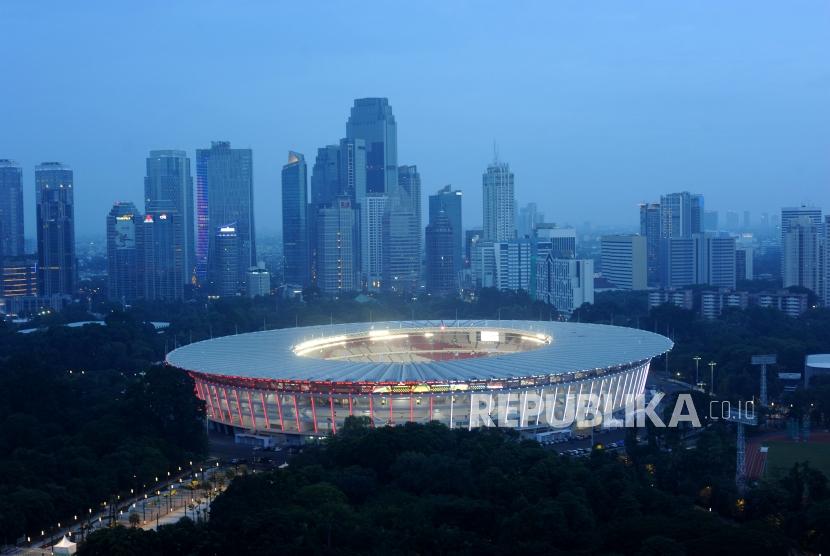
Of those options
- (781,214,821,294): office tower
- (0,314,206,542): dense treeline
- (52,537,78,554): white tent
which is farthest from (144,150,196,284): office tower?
(52,537,78,554): white tent

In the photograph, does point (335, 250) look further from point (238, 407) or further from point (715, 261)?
point (238, 407)

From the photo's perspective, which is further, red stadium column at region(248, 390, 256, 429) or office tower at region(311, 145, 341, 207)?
office tower at region(311, 145, 341, 207)

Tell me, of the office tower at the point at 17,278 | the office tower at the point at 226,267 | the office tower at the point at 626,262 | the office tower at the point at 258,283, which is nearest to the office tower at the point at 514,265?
the office tower at the point at 626,262

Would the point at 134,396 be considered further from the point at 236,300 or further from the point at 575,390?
the point at 236,300

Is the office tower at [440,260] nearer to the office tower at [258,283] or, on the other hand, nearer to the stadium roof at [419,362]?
the office tower at [258,283]

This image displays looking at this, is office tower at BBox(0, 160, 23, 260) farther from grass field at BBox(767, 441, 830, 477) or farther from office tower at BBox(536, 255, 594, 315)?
grass field at BBox(767, 441, 830, 477)

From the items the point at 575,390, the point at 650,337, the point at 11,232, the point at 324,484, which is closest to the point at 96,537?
the point at 324,484

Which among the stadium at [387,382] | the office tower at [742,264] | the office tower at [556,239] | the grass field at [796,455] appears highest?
the office tower at [556,239]
